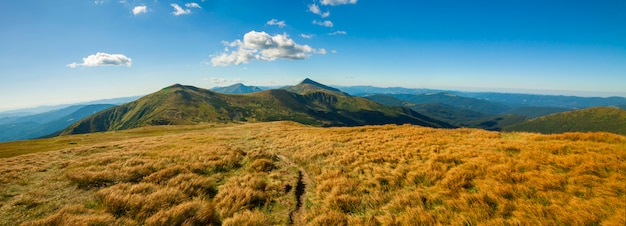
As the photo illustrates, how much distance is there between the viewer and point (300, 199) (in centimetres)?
1132

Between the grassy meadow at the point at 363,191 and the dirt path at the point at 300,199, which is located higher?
the grassy meadow at the point at 363,191

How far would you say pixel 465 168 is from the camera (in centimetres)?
1173

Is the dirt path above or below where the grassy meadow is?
below

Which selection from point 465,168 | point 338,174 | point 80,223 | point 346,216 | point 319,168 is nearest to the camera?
point 80,223

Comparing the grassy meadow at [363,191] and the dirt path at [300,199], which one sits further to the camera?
the dirt path at [300,199]

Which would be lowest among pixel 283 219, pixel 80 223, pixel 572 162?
pixel 283 219

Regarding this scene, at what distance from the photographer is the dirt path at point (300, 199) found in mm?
9226

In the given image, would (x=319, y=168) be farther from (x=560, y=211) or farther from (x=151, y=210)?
(x=560, y=211)

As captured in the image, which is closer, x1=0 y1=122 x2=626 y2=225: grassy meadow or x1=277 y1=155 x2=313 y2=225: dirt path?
x1=0 y1=122 x2=626 y2=225: grassy meadow

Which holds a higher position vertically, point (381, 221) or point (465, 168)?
point (465, 168)

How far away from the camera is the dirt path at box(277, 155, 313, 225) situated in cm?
923

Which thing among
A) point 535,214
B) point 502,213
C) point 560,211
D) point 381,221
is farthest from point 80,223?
point 560,211

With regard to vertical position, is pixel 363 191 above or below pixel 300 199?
above

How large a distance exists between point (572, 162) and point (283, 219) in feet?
41.6
